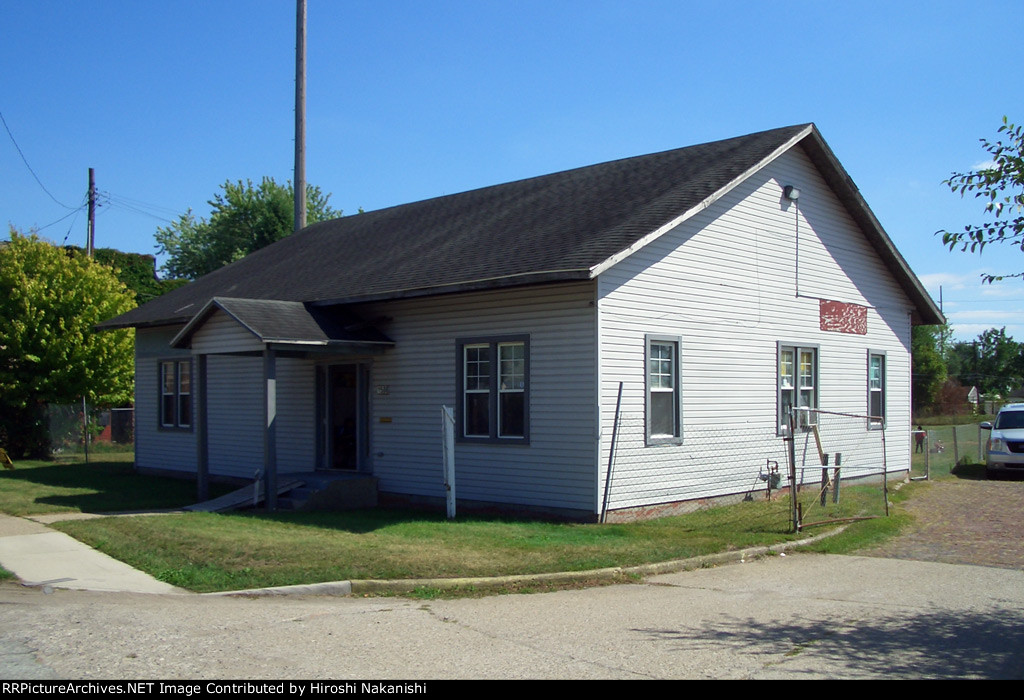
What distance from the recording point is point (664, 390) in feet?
46.3

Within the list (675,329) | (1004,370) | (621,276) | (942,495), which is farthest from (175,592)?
(1004,370)

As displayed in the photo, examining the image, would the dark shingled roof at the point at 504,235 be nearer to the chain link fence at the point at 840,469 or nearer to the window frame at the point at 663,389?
the window frame at the point at 663,389

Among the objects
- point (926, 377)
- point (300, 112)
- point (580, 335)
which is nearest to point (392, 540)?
point (580, 335)

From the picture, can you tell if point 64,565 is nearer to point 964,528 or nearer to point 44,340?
point 964,528

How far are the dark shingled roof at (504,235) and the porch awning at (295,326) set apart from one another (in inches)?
18.4

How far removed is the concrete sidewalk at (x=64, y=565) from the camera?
9.34m

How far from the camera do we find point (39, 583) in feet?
30.7

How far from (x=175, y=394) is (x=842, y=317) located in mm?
15128

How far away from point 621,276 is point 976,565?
5.96 metres

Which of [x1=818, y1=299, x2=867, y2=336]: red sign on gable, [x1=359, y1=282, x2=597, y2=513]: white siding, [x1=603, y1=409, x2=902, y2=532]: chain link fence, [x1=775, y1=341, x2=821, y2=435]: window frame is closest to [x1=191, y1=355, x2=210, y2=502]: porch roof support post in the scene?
[x1=359, y1=282, x2=597, y2=513]: white siding

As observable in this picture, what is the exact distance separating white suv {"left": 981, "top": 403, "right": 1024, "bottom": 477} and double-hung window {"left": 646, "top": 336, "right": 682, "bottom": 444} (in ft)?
39.5

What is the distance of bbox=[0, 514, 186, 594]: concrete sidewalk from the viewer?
30.6 ft

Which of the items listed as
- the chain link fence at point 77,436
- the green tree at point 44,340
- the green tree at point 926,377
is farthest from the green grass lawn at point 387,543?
the green tree at point 926,377

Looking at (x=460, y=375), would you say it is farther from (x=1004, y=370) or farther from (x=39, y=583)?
(x=1004, y=370)
